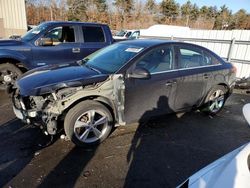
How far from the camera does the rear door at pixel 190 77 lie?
4094mm

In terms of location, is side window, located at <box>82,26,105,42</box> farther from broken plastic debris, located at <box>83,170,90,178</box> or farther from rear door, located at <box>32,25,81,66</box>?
broken plastic debris, located at <box>83,170,90,178</box>

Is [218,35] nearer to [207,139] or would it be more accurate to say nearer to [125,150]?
[207,139]

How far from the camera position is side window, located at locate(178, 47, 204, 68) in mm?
4145

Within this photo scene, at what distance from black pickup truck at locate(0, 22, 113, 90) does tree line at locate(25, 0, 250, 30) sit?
3378 cm

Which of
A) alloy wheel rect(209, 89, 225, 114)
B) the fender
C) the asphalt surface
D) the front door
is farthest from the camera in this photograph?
the fender

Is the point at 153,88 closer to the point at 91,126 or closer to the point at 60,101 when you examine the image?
the point at 91,126

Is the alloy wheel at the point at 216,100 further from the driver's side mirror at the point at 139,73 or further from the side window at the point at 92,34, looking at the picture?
the side window at the point at 92,34

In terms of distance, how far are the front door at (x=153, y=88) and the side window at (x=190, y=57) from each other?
23 centimetres

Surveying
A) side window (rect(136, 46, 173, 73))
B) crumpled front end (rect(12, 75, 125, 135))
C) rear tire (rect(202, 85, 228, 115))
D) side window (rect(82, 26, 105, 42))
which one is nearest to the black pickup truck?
side window (rect(82, 26, 105, 42))

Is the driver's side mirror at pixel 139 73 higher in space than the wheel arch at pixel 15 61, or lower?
higher

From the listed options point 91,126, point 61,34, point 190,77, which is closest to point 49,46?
point 61,34

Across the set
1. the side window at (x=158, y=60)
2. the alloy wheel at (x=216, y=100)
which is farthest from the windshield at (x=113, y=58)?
the alloy wheel at (x=216, y=100)

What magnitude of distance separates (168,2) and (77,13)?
23.3 meters

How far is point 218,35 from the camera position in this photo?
9.11m
